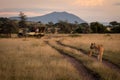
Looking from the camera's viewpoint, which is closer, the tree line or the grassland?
the grassland

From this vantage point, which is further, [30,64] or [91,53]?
[91,53]

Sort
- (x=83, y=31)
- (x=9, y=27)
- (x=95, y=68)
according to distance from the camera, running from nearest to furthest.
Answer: (x=95, y=68), (x=9, y=27), (x=83, y=31)

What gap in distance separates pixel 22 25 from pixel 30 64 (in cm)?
7441

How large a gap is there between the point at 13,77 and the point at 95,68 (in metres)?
4.55

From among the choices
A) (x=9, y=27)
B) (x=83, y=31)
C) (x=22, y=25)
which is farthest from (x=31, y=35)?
(x=83, y=31)

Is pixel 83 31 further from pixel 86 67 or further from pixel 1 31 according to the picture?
pixel 86 67

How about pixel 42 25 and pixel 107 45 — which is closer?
pixel 107 45

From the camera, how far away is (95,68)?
13328 mm

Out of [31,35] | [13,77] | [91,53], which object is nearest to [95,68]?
[13,77]

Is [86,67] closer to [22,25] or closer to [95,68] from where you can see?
[95,68]

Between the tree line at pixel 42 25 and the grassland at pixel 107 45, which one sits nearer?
the grassland at pixel 107 45

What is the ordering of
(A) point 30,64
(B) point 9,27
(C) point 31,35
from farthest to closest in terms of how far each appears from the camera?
A: (B) point 9,27
(C) point 31,35
(A) point 30,64

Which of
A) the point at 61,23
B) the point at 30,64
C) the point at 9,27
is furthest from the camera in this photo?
the point at 61,23

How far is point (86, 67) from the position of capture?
46.1 ft
